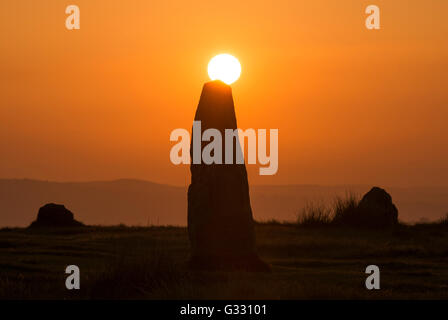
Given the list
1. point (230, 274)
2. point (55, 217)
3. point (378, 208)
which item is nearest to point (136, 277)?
point (230, 274)

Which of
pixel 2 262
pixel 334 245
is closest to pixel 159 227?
pixel 334 245

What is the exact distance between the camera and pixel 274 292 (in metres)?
12.2

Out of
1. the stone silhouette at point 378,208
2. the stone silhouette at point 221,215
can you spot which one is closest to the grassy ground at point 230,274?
the stone silhouette at point 221,215

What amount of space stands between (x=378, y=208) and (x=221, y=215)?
40.3 feet

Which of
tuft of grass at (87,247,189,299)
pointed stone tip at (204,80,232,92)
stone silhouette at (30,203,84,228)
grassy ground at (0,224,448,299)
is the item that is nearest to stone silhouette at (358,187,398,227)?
grassy ground at (0,224,448,299)

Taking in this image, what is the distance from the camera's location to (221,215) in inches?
641

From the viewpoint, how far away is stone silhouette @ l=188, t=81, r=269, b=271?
16.2 m

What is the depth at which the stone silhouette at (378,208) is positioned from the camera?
27.1 metres

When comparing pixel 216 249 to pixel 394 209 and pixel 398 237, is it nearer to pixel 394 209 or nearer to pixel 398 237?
pixel 398 237

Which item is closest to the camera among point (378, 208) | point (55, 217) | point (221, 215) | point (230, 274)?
point (230, 274)

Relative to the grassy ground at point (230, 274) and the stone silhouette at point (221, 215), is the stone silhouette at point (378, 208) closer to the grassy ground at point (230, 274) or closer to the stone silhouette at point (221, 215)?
the grassy ground at point (230, 274)

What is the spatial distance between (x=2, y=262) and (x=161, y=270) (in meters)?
4.99

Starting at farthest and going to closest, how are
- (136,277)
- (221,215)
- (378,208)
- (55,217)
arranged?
1. (55,217)
2. (378,208)
3. (221,215)
4. (136,277)

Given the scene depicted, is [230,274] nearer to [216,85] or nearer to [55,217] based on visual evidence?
[216,85]
